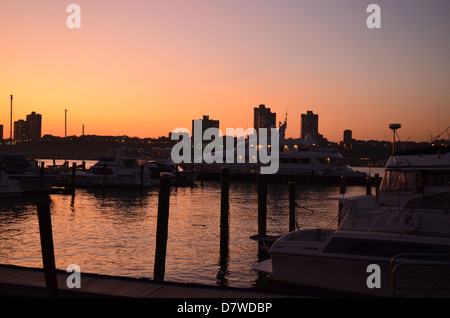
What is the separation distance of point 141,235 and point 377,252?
1495 centimetres

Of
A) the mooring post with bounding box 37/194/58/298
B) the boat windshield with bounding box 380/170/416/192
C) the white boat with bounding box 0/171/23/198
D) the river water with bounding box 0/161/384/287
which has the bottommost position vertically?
the river water with bounding box 0/161/384/287

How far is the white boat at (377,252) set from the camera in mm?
11406

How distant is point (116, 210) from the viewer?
3538 centimetres

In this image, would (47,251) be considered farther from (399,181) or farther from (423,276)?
(399,181)

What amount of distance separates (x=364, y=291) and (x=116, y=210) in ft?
83.9

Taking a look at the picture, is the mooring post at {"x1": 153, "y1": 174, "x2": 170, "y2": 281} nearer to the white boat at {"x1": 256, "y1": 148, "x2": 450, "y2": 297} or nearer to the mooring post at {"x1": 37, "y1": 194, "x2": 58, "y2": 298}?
the white boat at {"x1": 256, "y1": 148, "x2": 450, "y2": 297}

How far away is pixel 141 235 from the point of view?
24.8 m

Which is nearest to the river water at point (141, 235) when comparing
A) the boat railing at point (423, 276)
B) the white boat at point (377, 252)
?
the white boat at point (377, 252)

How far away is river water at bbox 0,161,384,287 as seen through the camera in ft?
58.2

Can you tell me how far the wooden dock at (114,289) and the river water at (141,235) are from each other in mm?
6426

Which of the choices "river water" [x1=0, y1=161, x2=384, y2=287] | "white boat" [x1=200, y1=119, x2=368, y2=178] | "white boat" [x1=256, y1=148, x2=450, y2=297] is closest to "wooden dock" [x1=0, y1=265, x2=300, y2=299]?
"white boat" [x1=256, y1=148, x2=450, y2=297]

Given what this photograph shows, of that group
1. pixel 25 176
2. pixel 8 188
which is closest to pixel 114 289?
pixel 8 188

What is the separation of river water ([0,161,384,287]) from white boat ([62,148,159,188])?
920 cm
